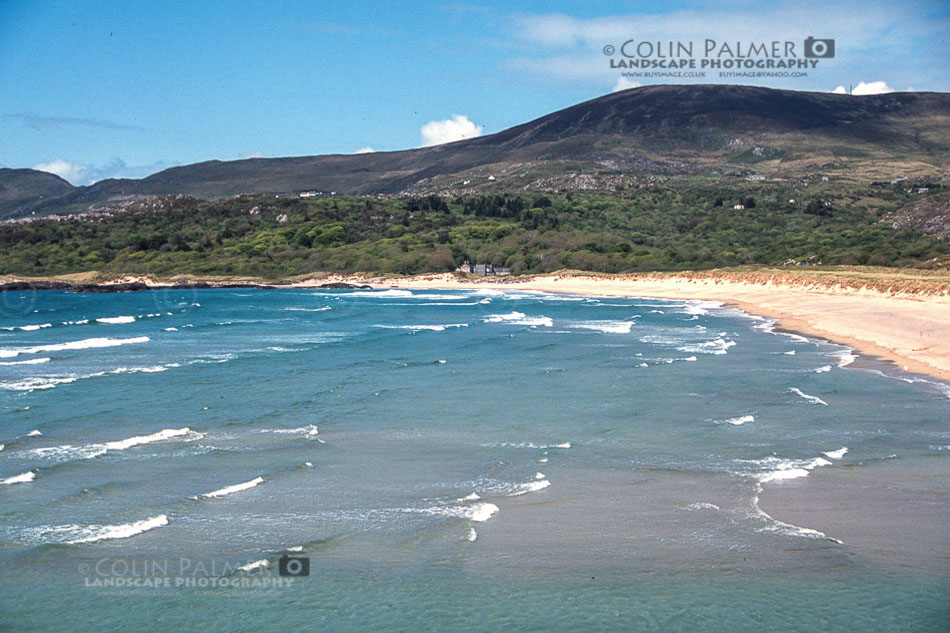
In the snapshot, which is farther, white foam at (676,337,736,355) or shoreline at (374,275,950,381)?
white foam at (676,337,736,355)

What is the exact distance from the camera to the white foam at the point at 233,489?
1013 centimetres

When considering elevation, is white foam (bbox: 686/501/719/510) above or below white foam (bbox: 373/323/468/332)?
above

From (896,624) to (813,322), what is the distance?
29457mm

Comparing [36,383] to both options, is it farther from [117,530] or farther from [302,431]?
[117,530]

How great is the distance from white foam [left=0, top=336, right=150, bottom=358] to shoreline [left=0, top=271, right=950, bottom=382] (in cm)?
2466

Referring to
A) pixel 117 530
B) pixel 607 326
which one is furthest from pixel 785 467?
pixel 607 326

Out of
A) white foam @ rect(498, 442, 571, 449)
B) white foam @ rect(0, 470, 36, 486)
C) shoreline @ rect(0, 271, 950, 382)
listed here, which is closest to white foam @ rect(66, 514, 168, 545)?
white foam @ rect(0, 470, 36, 486)

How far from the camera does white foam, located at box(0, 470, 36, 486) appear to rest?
10773 millimetres

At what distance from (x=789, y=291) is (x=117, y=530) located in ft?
157

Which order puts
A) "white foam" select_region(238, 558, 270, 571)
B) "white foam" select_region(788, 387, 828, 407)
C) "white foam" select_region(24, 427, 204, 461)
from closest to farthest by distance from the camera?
"white foam" select_region(238, 558, 270, 571) → "white foam" select_region(24, 427, 204, 461) → "white foam" select_region(788, 387, 828, 407)

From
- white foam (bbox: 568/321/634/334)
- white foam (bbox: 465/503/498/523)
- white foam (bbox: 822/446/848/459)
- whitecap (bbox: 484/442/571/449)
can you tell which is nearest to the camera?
white foam (bbox: 465/503/498/523)

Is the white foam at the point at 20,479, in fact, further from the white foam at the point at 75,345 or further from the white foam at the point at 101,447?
the white foam at the point at 75,345

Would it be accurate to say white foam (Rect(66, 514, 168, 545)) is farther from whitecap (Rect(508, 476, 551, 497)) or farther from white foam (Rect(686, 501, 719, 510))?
white foam (Rect(686, 501, 719, 510))

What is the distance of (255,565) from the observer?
773 cm
